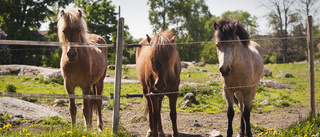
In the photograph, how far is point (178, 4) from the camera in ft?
106

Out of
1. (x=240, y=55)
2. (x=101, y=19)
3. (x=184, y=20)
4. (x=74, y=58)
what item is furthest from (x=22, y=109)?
(x=184, y=20)

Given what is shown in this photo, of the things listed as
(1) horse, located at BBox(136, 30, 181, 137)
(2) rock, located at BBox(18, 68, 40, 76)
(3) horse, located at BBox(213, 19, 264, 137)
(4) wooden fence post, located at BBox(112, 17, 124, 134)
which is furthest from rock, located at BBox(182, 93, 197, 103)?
(2) rock, located at BBox(18, 68, 40, 76)

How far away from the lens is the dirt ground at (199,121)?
17.1ft

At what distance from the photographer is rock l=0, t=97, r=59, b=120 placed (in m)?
5.36

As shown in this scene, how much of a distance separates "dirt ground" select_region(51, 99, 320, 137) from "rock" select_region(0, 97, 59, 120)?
0.68 metres

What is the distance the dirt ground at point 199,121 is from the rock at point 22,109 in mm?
685

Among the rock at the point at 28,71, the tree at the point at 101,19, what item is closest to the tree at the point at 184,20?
the tree at the point at 101,19

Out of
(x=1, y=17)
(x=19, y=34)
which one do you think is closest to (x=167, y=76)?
(x=19, y=34)

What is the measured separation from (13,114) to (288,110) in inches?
301

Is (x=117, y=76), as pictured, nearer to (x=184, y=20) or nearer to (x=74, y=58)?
(x=74, y=58)

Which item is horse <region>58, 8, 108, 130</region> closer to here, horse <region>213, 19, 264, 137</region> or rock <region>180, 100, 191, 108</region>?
horse <region>213, 19, 264, 137</region>

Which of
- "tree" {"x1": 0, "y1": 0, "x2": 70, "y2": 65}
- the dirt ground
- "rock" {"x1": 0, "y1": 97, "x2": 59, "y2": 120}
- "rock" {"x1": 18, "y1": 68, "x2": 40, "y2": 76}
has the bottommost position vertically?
the dirt ground

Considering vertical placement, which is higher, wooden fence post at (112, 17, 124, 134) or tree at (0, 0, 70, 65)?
tree at (0, 0, 70, 65)

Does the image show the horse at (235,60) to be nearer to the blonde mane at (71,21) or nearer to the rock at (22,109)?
the blonde mane at (71,21)
